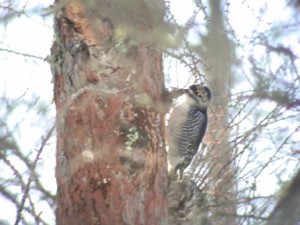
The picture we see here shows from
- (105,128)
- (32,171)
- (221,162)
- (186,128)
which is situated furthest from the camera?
(186,128)

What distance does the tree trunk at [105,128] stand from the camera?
4148 mm

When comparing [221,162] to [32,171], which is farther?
[221,162]

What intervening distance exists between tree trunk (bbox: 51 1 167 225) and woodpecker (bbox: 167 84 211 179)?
1.76 metres

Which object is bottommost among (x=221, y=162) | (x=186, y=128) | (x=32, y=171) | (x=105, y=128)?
(x=32, y=171)

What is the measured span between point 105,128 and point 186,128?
2758mm

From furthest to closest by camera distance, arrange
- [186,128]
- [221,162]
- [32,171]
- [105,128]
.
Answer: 1. [186,128]
2. [221,162]
3. [105,128]
4. [32,171]

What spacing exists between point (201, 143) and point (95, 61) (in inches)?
93.7

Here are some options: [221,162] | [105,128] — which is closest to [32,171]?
[105,128]

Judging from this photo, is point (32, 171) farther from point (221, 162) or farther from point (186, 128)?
point (186, 128)

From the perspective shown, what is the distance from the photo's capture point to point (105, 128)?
4.20 metres

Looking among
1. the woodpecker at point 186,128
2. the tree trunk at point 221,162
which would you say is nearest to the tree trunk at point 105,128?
the tree trunk at point 221,162

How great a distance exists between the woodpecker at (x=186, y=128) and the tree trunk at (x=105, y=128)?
5.78ft

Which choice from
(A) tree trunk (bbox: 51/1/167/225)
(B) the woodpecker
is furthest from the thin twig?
(B) the woodpecker

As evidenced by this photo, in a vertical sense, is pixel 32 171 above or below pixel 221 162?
below
